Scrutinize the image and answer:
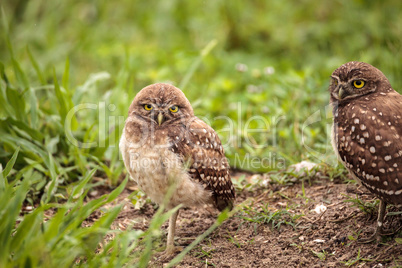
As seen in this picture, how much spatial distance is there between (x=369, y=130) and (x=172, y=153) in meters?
1.54

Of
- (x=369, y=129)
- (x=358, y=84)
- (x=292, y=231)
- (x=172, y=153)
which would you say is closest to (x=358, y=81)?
(x=358, y=84)

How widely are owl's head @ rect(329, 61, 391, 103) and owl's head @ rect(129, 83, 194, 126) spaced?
135 centimetres

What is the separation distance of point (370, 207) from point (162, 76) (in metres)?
4.02

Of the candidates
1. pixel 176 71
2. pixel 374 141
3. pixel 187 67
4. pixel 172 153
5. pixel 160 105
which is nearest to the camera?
pixel 374 141

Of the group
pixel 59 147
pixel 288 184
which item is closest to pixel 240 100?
pixel 288 184

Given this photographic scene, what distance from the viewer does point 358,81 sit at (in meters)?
3.88

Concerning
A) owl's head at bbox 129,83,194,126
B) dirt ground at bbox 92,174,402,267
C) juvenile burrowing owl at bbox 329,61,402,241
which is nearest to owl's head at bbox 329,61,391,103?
juvenile burrowing owl at bbox 329,61,402,241

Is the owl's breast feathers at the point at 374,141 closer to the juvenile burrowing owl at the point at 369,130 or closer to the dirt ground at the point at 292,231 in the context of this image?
the juvenile burrowing owl at the point at 369,130

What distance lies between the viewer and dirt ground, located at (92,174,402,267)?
351 centimetres

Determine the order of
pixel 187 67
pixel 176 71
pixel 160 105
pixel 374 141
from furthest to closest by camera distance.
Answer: pixel 176 71
pixel 187 67
pixel 160 105
pixel 374 141

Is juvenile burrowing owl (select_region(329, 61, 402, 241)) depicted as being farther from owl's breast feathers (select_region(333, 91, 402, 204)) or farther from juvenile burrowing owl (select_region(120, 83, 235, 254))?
juvenile burrowing owl (select_region(120, 83, 235, 254))

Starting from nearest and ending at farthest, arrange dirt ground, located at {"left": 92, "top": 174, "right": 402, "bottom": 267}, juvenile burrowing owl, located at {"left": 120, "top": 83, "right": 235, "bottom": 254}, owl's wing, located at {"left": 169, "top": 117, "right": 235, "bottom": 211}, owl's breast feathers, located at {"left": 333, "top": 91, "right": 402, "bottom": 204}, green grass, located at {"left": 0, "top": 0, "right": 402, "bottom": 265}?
owl's breast feathers, located at {"left": 333, "top": 91, "right": 402, "bottom": 204} → dirt ground, located at {"left": 92, "top": 174, "right": 402, "bottom": 267} → juvenile burrowing owl, located at {"left": 120, "top": 83, "right": 235, "bottom": 254} → owl's wing, located at {"left": 169, "top": 117, "right": 235, "bottom": 211} → green grass, located at {"left": 0, "top": 0, "right": 402, "bottom": 265}

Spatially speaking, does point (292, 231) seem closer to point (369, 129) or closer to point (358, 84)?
point (369, 129)

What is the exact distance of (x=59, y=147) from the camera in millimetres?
4836
